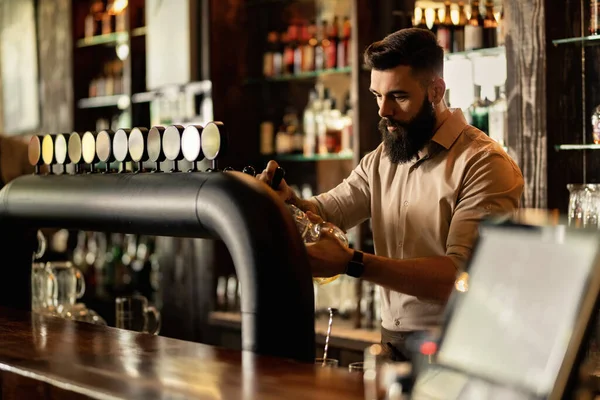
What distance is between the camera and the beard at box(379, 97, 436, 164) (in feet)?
8.25

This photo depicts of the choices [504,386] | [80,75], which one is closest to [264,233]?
[504,386]

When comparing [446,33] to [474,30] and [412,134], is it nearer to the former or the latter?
[474,30]

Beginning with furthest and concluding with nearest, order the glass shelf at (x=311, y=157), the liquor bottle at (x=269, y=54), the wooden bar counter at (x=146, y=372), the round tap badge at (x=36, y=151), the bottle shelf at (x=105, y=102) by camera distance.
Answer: the bottle shelf at (x=105, y=102) < the liquor bottle at (x=269, y=54) < the glass shelf at (x=311, y=157) < the round tap badge at (x=36, y=151) < the wooden bar counter at (x=146, y=372)

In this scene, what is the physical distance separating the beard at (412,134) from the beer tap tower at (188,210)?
72cm

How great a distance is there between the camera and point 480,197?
2336 millimetres

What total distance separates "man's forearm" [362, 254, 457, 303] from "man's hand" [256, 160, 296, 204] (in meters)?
0.31

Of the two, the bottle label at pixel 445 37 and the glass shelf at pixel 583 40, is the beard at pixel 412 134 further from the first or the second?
the bottle label at pixel 445 37

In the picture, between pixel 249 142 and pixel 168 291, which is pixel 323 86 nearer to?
pixel 249 142

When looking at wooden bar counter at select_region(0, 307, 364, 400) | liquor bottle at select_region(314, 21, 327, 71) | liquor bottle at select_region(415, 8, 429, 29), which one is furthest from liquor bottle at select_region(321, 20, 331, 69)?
wooden bar counter at select_region(0, 307, 364, 400)

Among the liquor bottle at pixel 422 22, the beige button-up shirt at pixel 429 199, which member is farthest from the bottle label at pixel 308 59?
the beige button-up shirt at pixel 429 199

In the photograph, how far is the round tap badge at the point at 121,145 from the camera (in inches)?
85.2

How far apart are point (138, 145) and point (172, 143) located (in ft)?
0.40

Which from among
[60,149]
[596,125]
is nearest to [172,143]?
[60,149]

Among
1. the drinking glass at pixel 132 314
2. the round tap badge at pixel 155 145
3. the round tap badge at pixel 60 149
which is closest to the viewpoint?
the round tap badge at pixel 155 145
